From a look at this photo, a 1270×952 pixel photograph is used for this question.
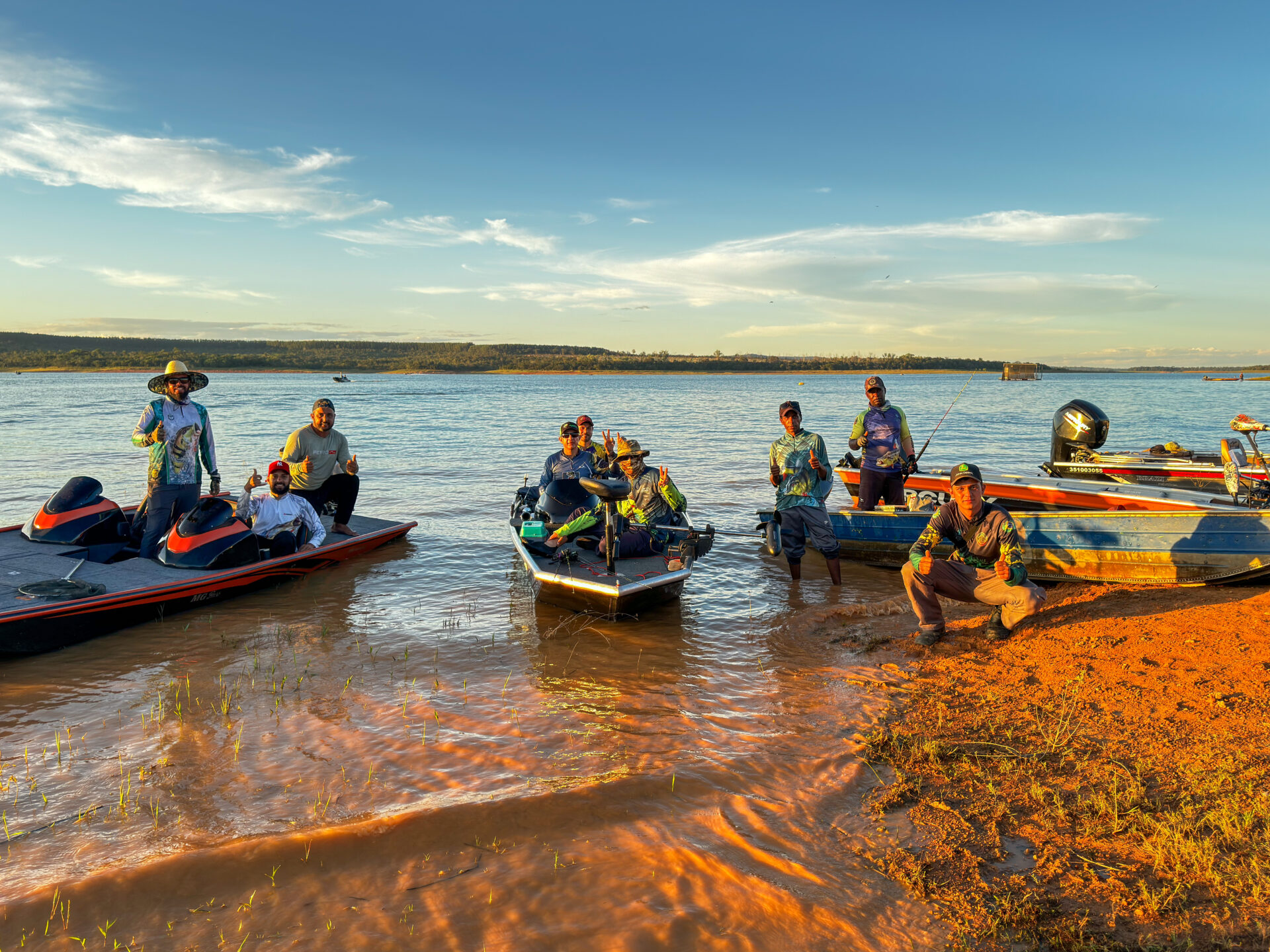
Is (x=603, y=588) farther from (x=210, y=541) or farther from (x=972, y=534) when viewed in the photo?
(x=210, y=541)

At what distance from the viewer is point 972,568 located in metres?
7.18

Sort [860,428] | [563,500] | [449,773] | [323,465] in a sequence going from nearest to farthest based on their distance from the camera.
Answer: [449,773] → [563,500] → [860,428] → [323,465]

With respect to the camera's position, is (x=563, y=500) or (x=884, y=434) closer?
(x=563, y=500)

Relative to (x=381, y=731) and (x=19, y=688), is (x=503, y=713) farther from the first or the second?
(x=19, y=688)

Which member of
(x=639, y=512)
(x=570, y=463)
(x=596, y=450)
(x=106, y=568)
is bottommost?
(x=106, y=568)

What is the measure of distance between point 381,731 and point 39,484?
711 inches

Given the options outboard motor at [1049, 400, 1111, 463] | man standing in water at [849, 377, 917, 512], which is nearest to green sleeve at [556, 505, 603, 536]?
man standing in water at [849, 377, 917, 512]

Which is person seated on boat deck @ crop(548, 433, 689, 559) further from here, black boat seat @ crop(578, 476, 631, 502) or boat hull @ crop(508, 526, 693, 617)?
black boat seat @ crop(578, 476, 631, 502)

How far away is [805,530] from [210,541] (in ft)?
23.6

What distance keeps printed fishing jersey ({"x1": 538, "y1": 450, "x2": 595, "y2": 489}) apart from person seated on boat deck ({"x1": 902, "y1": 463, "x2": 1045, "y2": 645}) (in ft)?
16.0

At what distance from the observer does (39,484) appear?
18.4m

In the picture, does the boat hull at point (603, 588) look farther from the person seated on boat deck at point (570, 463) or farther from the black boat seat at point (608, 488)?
the person seated on boat deck at point (570, 463)

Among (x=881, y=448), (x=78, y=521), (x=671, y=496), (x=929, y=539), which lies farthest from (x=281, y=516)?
(x=881, y=448)

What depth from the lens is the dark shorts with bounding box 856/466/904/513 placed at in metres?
10.9
